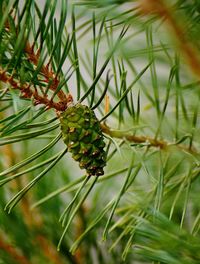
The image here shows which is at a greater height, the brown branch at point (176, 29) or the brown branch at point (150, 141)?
the brown branch at point (176, 29)

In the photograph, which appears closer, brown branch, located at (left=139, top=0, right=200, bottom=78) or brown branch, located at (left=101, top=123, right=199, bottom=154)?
brown branch, located at (left=139, top=0, right=200, bottom=78)

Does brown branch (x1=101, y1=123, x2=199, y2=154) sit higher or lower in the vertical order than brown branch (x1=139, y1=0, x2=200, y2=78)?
lower

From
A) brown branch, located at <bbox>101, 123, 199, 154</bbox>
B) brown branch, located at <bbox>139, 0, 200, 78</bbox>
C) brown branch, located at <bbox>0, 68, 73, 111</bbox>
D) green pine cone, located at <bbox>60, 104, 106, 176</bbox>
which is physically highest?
brown branch, located at <bbox>139, 0, 200, 78</bbox>

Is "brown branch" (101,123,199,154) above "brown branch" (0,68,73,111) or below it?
below

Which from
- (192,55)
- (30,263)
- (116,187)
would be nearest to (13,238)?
(30,263)

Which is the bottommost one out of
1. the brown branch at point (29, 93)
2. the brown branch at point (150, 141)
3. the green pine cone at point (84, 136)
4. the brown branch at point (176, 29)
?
the brown branch at point (150, 141)

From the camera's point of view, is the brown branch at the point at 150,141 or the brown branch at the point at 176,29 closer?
the brown branch at the point at 176,29
